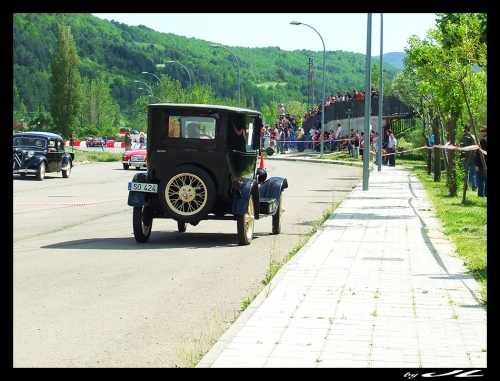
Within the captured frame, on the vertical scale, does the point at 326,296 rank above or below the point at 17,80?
below

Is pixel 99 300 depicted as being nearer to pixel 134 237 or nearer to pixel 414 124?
pixel 134 237

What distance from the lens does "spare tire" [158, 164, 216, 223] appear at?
1450 centimetres

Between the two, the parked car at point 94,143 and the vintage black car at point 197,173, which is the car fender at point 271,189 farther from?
the parked car at point 94,143

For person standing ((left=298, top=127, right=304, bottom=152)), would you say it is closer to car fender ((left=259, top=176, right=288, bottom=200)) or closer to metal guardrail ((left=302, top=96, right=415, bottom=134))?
metal guardrail ((left=302, top=96, right=415, bottom=134))

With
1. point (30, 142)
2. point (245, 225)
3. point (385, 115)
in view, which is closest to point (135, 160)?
point (30, 142)

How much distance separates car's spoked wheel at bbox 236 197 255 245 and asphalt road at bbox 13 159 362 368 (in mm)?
148

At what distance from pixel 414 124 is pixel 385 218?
4816 centimetres

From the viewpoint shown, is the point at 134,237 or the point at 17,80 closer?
the point at 134,237

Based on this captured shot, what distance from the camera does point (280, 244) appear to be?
14.9 metres

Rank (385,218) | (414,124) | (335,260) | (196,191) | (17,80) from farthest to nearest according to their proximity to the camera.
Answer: (17,80), (414,124), (385,218), (196,191), (335,260)

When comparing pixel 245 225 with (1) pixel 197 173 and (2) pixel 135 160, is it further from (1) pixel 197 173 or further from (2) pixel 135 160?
(2) pixel 135 160

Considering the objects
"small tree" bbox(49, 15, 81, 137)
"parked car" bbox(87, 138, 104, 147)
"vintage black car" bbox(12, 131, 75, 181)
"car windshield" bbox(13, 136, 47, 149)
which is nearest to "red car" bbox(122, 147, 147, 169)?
"vintage black car" bbox(12, 131, 75, 181)

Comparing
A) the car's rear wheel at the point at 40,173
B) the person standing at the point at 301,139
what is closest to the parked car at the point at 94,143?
the person standing at the point at 301,139
